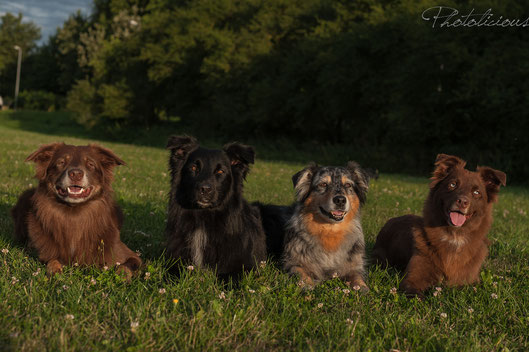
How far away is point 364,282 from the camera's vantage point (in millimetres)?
5266

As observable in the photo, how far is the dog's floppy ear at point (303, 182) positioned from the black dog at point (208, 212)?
2.44ft

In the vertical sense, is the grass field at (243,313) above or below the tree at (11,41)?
below

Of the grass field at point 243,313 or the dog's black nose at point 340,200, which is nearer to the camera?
the grass field at point 243,313

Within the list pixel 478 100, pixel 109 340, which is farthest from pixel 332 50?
pixel 109 340

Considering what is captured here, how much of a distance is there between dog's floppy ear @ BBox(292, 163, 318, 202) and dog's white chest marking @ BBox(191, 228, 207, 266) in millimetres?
1373

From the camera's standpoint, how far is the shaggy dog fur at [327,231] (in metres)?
5.36

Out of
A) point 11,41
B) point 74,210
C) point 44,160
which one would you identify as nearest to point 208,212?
point 74,210

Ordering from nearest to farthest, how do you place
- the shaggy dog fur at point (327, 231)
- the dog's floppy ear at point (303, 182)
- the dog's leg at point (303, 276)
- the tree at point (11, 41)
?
the dog's leg at point (303, 276) < the shaggy dog fur at point (327, 231) < the dog's floppy ear at point (303, 182) < the tree at point (11, 41)

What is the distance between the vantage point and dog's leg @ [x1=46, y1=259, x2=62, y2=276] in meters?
4.76

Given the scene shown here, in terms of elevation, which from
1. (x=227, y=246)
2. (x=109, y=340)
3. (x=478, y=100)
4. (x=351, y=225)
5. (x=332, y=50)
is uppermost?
(x=332, y=50)

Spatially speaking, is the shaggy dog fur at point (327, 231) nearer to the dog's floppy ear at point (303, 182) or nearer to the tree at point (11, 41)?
the dog's floppy ear at point (303, 182)

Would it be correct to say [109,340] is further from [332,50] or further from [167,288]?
[332,50]

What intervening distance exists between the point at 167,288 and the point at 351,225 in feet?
8.06

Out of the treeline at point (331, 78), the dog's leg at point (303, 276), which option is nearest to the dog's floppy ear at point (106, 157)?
the dog's leg at point (303, 276)
